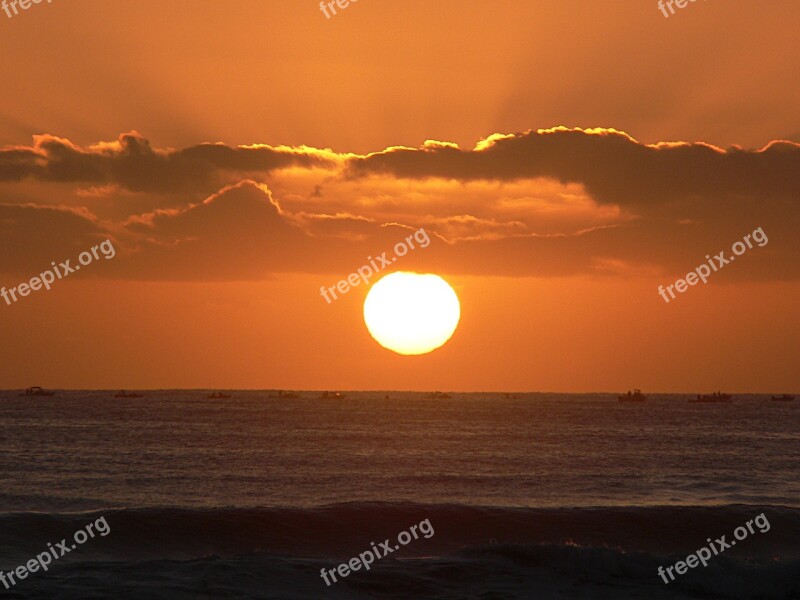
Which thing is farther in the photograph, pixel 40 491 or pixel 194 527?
pixel 40 491

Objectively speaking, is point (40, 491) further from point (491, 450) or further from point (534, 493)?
point (491, 450)

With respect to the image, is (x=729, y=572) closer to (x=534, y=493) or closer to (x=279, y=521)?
(x=279, y=521)

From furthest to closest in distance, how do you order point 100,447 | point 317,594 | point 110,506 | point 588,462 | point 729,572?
point 100,447
point 588,462
point 110,506
point 729,572
point 317,594

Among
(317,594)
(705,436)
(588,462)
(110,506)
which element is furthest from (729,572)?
(705,436)

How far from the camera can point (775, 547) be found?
31484mm

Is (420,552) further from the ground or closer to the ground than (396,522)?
closer to the ground

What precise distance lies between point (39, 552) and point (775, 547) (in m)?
25.0

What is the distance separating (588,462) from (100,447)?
4145cm

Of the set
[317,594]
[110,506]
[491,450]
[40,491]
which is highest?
[491,450]

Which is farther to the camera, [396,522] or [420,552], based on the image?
[396,522]

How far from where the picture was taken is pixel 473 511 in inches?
1425

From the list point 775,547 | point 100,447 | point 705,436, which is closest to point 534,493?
point 775,547

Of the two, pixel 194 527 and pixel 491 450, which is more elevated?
pixel 491 450

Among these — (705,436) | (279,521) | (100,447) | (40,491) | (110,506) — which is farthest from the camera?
(705,436)
